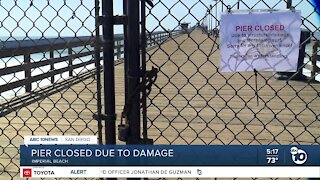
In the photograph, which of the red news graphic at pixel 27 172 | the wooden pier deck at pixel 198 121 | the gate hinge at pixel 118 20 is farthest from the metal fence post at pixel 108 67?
the wooden pier deck at pixel 198 121

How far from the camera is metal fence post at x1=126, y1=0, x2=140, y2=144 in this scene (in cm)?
227

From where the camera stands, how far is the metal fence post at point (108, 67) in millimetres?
2305

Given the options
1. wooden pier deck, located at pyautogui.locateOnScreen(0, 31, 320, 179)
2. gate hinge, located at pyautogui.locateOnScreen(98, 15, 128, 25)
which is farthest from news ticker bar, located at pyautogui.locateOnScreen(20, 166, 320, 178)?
wooden pier deck, located at pyautogui.locateOnScreen(0, 31, 320, 179)

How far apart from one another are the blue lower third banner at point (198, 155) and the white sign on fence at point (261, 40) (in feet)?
1.77

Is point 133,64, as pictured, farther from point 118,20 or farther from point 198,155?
point 198,155

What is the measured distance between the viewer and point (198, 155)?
2.46m

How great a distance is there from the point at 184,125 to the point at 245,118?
105 cm

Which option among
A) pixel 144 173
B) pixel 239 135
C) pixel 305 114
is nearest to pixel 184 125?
pixel 239 135

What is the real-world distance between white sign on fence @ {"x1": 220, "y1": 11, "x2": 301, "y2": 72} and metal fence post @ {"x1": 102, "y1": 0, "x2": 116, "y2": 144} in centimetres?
70

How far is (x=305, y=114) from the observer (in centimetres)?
600

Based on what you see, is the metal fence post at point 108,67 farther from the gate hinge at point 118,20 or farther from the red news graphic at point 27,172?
the red news graphic at point 27,172

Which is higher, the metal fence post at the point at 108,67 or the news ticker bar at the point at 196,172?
the metal fence post at the point at 108,67

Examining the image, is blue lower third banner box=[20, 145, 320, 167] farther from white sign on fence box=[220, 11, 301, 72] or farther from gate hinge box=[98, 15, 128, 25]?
gate hinge box=[98, 15, 128, 25]

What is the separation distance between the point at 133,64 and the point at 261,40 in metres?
0.80
